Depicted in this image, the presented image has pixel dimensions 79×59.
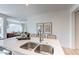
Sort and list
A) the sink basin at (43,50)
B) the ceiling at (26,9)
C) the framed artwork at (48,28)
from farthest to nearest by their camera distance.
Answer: the framed artwork at (48,28)
the sink basin at (43,50)
the ceiling at (26,9)

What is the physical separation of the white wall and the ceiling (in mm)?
75

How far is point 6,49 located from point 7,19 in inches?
17.6

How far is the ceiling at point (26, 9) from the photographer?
1.34 m

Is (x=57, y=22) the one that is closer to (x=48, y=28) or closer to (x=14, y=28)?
(x=48, y=28)

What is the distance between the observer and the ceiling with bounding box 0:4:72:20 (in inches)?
52.7

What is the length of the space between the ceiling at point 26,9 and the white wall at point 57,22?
7 cm

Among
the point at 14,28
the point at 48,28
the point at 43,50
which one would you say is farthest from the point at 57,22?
the point at 14,28

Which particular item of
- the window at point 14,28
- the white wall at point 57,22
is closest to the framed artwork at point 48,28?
the white wall at point 57,22

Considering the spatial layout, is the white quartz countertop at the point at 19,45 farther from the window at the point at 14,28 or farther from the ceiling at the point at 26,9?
the ceiling at the point at 26,9

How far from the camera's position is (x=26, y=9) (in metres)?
1.43

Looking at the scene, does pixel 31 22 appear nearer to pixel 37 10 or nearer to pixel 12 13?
pixel 37 10

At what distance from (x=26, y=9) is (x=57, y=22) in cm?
56

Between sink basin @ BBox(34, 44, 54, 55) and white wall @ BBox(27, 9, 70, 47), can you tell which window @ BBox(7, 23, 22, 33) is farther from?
sink basin @ BBox(34, 44, 54, 55)

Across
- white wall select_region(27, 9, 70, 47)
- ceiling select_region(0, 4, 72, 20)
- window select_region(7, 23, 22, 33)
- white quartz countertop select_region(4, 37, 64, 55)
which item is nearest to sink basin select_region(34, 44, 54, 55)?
white quartz countertop select_region(4, 37, 64, 55)
